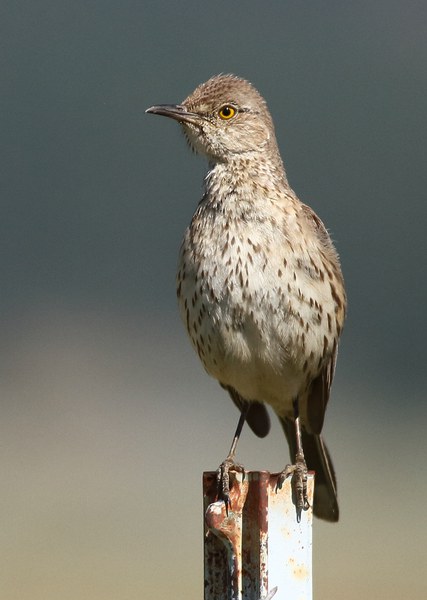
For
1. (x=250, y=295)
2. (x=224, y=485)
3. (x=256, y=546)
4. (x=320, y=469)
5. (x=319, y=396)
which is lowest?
(x=256, y=546)

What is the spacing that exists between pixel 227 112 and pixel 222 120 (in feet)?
0.18

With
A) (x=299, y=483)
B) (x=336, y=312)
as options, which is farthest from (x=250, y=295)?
(x=299, y=483)

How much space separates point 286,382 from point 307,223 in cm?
77

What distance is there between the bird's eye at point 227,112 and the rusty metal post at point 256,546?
243 cm

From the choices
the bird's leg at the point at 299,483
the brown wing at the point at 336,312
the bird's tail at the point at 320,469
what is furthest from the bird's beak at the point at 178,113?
the bird's leg at the point at 299,483

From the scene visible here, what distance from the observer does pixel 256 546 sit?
140 inches

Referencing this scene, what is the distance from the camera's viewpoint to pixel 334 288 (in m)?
5.21

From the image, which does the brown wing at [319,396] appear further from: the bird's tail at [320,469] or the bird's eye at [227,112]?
the bird's eye at [227,112]

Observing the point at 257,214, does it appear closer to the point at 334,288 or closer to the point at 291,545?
the point at 334,288

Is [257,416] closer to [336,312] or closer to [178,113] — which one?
[336,312]

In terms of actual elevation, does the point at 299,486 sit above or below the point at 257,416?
below

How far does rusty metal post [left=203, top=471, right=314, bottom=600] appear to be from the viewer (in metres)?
3.54

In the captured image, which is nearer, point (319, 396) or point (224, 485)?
point (224, 485)

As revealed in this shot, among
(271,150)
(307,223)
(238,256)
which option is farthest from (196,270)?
(271,150)
